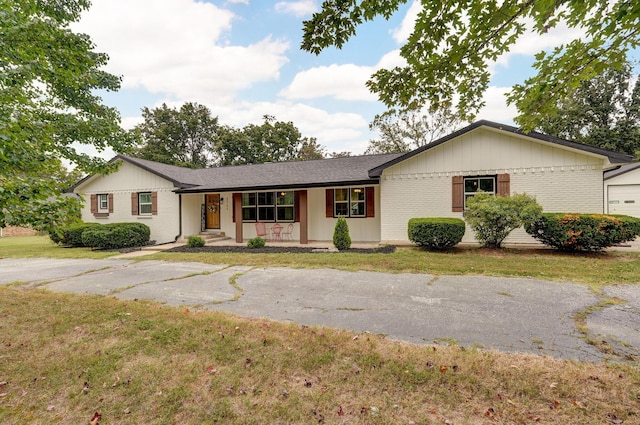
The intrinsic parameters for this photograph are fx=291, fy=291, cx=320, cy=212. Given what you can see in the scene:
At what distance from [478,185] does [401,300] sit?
696 centimetres

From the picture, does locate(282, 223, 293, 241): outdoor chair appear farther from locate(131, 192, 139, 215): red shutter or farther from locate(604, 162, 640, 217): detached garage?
locate(604, 162, 640, 217): detached garage

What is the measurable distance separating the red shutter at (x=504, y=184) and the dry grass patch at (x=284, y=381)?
785 centimetres

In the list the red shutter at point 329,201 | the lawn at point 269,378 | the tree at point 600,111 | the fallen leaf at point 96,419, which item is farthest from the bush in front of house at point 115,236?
the tree at point 600,111

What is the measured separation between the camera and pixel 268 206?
13.1m

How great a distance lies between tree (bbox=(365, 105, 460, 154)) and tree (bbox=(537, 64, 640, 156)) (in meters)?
9.02

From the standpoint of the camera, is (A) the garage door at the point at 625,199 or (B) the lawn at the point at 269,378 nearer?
(B) the lawn at the point at 269,378

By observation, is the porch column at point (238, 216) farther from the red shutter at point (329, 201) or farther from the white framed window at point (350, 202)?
the white framed window at point (350, 202)

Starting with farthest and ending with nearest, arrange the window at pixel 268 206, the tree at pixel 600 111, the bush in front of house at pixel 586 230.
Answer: the tree at pixel 600 111 → the window at pixel 268 206 → the bush in front of house at pixel 586 230

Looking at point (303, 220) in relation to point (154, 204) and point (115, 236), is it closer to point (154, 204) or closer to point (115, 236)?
point (154, 204)

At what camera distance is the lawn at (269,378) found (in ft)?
6.64

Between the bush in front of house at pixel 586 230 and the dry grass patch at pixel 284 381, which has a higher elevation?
the bush in front of house at pixel 586 230

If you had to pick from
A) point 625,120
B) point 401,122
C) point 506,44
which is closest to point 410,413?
point 506,44

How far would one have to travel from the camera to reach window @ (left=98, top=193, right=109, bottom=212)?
1476cm

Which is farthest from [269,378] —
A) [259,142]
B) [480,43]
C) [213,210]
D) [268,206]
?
[259,142]
